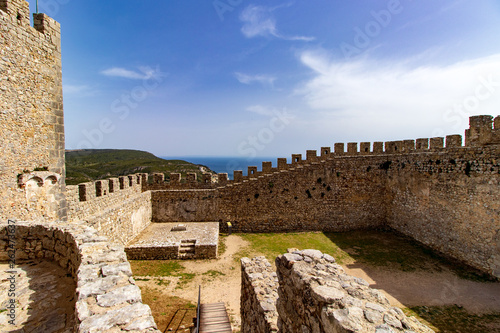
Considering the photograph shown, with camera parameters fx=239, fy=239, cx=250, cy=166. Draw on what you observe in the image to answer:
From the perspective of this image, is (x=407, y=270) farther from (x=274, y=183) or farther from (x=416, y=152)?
(x=274, y=183)

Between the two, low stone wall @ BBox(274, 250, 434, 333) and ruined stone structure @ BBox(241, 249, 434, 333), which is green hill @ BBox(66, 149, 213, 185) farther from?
low stone wall @ BBox(274, 250, 434, 333)

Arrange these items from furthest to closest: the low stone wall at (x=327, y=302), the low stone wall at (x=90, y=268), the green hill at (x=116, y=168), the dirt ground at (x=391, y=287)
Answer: the green hill at (x=116, y=168) < the dirt ground at (x=391, y=287) < the low stone wall at (x=327, y=302) < the low stone wall at (x=90, y=268)

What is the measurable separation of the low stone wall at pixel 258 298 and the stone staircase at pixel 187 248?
4.16 metres

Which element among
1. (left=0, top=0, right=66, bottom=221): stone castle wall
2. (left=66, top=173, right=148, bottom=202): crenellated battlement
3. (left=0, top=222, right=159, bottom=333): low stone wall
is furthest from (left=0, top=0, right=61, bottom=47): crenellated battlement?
(left=0, top=222, right=159, bottom=333): low stone wall

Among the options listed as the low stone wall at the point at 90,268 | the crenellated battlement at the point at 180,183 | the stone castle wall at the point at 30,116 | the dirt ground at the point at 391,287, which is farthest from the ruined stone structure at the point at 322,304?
the crenellated battlement at the point at 180,183

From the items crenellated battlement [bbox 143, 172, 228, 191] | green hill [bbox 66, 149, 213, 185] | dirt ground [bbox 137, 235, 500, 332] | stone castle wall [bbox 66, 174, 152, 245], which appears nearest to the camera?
dirt ground [bbox 137, 235, 500, 332]

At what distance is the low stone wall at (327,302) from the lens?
2396 millimetres

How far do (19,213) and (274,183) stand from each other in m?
10.6

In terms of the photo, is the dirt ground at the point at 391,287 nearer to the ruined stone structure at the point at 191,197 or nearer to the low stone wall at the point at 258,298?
the low stone wall at the point at 258,298

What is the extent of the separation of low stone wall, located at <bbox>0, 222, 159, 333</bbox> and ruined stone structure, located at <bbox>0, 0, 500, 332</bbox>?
14 mm

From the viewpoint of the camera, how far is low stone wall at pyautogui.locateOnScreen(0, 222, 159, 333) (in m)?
2.20

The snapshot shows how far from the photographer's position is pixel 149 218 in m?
13.0

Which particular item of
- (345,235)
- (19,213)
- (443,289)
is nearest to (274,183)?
(345,235)

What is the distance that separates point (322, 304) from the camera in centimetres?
272
